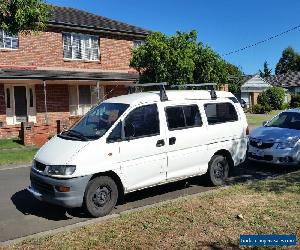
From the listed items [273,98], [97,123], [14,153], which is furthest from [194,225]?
[273,98]

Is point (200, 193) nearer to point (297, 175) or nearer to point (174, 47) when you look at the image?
point (297, 175)

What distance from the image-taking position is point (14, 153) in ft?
48.9

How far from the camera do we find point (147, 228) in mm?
6332

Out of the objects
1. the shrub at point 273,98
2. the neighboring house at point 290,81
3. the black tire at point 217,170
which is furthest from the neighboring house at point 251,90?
the black tire at point 217,170

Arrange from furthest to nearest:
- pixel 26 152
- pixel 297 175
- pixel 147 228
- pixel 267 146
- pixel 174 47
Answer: pixel 174 47 < pixel 26 152 < pixel 267 146 < pixel 297 175 < pixel 147 228

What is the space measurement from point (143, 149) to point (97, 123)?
100cm

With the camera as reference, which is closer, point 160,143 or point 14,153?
point 160,143

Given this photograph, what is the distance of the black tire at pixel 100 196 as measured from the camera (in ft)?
23.2

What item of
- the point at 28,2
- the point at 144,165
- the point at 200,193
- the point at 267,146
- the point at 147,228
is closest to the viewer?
the point at 147,228

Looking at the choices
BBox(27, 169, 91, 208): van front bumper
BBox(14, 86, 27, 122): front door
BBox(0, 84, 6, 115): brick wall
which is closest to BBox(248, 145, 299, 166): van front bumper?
BBox(27, 169, 91, 208): van front bumper

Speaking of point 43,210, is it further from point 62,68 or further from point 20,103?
point 62,68

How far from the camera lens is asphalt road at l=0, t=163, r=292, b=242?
6.89 m

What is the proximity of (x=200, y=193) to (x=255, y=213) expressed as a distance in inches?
62.1


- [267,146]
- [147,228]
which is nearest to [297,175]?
[267,146]
